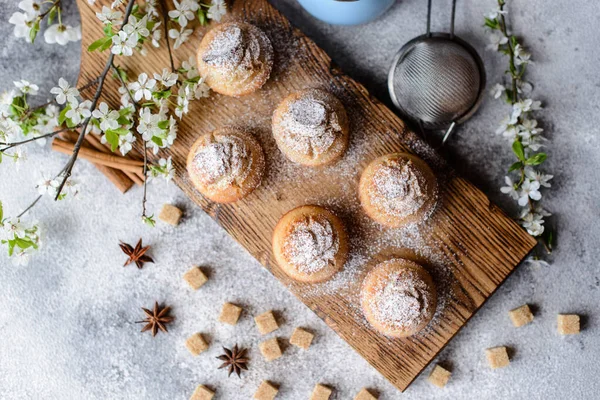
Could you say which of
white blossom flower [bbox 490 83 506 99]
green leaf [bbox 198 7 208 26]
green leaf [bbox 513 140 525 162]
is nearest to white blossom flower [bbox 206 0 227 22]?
green leaf [bbox 198 7 208 26]

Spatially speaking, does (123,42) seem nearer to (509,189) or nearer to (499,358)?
(509,189)

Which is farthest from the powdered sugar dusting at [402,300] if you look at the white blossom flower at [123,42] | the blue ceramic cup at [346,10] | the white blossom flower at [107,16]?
the white blossom flower at [107,16]

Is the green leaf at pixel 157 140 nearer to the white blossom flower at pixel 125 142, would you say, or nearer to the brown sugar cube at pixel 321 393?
the white blossom flower at pixel 125 142

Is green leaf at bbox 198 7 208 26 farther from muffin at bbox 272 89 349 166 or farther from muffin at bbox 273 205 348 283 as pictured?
muffin at bbox 273 205 348 283

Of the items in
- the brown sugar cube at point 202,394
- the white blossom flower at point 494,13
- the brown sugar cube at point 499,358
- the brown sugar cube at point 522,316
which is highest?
the white blossom flower at point 494,13

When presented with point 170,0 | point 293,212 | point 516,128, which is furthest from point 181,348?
point 516,128

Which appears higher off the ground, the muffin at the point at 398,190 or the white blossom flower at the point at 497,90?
the white blossom flower at the point at 497,90
